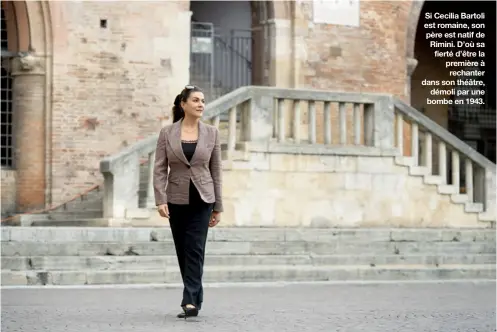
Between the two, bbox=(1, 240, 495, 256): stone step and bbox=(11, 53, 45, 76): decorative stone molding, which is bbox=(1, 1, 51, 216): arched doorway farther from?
bbox=(1, 240, 495, 256): stone step

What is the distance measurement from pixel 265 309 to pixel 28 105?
11.2 meters

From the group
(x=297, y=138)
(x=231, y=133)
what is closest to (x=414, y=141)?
(x=297, y=138)

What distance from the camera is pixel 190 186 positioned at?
32.0ft

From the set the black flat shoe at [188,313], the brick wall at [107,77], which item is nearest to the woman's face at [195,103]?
the black flat shoe at [188,313]

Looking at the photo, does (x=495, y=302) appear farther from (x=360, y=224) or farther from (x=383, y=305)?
(x=360, y=224)

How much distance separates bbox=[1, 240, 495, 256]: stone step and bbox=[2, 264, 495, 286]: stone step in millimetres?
477

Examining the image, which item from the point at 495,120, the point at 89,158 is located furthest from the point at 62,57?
the point at 495,120

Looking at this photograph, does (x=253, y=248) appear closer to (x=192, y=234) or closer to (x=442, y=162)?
(x=442, y=162)

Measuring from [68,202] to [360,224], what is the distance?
5.40 m

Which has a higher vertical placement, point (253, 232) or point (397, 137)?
point (397, 137)

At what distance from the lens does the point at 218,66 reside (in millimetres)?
25281

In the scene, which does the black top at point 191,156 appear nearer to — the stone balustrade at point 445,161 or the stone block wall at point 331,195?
the stone block wall at point 331,195

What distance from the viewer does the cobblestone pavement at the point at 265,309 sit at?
9.22 meters

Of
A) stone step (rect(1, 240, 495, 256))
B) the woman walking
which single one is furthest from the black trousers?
stone step (rect(1, 240, 495, 256))
